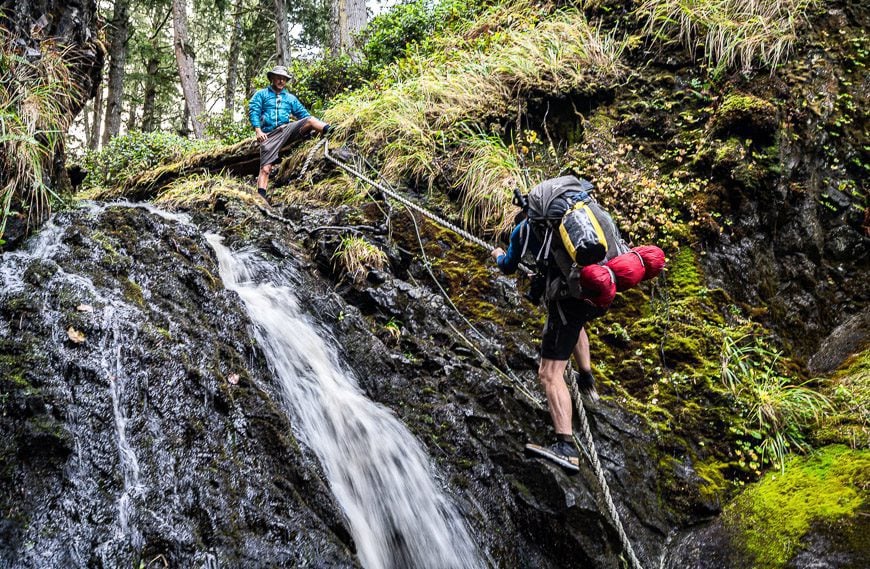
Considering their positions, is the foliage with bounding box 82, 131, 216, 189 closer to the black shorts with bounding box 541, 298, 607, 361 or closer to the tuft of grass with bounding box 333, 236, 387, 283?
the tuft of grass with bounding box 333, 236, 387, 283

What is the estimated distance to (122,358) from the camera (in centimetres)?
330

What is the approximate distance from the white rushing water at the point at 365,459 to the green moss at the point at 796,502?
7.00 ft

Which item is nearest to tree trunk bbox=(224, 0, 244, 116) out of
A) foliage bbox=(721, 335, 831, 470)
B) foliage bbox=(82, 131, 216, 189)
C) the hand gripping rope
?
foliage bbox=(82, 131, 216, 189)

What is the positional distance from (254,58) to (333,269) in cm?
1771

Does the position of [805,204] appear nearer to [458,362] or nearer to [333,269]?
[458,362]

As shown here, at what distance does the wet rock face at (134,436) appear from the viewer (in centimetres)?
261

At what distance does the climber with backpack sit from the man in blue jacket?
4675 millimetres

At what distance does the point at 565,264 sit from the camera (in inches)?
171

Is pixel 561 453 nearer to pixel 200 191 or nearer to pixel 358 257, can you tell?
pixel 358 257

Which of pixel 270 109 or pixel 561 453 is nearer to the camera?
pixel 561 453

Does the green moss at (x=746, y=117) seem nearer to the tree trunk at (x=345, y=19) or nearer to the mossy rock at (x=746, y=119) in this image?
the mossy rock at (x=746, y=119)

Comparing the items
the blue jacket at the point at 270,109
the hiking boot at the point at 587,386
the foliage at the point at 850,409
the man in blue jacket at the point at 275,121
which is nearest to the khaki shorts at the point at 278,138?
the man in blue jacket at the point at 275,121

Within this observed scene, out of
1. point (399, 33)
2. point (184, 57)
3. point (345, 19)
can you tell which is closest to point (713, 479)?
point (399, 33)

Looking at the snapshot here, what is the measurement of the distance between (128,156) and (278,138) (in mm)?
4907
